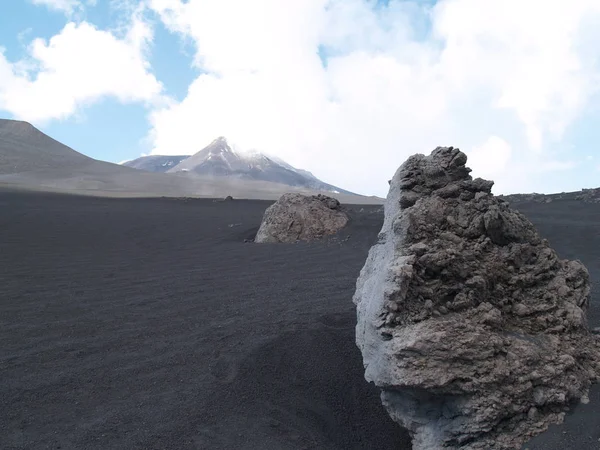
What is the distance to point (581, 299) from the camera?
4.19 metres

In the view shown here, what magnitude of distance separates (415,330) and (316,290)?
4239mm

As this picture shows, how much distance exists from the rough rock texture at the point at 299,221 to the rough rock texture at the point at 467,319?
800 cm

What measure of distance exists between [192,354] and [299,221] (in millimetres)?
7704

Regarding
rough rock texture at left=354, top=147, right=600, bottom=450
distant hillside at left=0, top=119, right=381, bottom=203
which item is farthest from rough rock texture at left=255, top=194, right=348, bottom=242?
distant hillside at left=0, top=119, right=381, bottom=203

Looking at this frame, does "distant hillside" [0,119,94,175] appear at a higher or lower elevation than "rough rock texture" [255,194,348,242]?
higher

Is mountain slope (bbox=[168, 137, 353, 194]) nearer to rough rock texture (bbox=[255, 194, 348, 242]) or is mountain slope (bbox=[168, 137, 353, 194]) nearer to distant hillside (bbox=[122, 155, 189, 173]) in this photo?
distant hillside (bbox=[122, 155, 189, 173])

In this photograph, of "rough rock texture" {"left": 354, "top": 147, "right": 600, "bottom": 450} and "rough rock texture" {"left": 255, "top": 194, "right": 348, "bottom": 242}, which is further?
"rough rock texture" {"left": 255, "top": 194, "right": 348, "bottom": 242}

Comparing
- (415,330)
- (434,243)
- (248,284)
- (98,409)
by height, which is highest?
(434,243)

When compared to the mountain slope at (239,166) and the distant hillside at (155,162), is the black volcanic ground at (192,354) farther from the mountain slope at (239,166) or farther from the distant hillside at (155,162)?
the distant hillside at (155,162)

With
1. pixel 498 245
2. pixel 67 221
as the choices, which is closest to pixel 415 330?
pixel 498 245

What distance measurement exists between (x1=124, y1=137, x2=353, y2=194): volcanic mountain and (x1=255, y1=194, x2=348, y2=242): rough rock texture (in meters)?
70.3

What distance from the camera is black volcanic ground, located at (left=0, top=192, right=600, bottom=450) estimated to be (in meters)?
4.04

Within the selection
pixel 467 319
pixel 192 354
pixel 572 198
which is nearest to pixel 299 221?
pixel 192 354

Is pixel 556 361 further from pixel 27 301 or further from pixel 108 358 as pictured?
pixel 27 301
